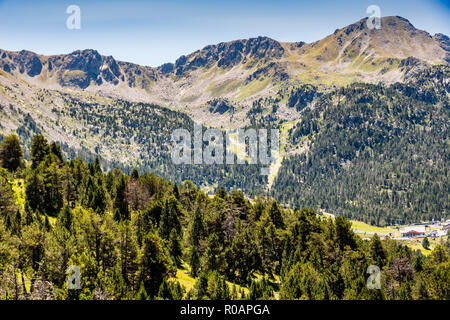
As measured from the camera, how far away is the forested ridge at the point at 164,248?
51219 mm

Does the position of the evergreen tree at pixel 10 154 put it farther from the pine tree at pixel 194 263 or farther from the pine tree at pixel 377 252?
the pine tree at pixel 377 252

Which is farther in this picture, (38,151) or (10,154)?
(10,154)

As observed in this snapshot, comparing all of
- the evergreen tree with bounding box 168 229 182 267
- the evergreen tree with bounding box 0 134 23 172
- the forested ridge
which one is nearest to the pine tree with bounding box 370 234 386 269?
the forested ridge

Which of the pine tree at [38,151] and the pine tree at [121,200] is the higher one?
the pine tree at [38,151]

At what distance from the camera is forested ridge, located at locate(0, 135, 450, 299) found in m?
51.2

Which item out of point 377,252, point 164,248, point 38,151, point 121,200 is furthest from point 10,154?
point 377,252

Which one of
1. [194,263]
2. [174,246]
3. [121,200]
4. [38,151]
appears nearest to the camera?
[194,263]

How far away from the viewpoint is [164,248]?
6231cm

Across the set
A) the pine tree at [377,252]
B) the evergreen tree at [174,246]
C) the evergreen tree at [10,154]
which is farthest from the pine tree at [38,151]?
the pine tree at [377,252]

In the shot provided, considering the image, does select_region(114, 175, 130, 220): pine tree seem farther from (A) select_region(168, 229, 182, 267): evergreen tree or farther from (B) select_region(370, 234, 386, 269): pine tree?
(B) select_region(370, 234, 386, 269): pine tree

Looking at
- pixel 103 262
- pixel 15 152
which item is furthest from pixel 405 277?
pixel 15 152

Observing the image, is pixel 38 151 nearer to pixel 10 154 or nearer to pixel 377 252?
pixel 10 154

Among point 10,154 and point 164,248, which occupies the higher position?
point 10,154
